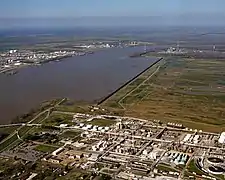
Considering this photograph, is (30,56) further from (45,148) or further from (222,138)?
(222,138)

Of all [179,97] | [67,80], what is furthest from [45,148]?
[67,80]

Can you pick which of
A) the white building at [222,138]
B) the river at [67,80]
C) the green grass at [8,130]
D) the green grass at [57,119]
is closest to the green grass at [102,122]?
the green grass at [57,119]

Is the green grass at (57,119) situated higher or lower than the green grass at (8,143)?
higher

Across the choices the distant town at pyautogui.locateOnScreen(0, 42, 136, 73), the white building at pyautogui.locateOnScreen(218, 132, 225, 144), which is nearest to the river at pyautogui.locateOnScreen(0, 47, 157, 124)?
the distant town at pyautogui.locateOnScreen(0, 42, 136, 73)

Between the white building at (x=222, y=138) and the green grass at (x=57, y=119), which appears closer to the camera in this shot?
the white building at (x=222, y=138)

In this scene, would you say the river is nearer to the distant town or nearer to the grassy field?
the distant town

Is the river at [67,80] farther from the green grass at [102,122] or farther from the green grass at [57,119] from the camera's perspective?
the green grass at [102,122]

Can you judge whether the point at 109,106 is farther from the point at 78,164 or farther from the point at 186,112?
the point at 78,164
